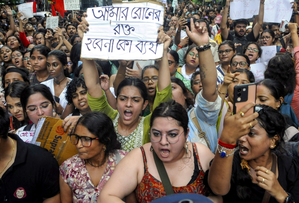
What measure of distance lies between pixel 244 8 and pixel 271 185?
5355 mm

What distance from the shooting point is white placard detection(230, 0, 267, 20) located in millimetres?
5941

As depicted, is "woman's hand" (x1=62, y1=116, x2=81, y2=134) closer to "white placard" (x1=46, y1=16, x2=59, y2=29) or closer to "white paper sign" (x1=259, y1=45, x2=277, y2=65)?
"white paper sign" (x1=259, y1=45, x2=277, y2=65)

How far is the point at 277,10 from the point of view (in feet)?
19.6

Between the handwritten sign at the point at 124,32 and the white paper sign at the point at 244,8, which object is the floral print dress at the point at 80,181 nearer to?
the handwritten sign at the point at 124,32

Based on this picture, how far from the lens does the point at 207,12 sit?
12.5m

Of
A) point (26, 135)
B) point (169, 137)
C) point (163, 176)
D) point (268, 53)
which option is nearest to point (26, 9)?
point (26, 135)

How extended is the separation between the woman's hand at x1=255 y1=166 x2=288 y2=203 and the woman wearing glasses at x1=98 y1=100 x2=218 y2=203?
40 centimetres

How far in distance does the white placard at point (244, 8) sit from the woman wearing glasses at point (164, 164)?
4.95 meters

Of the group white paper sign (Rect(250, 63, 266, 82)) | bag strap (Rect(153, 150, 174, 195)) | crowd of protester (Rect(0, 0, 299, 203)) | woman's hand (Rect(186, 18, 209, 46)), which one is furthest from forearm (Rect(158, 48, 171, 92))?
white paper sign (Rect(250, 63, 266, 82))

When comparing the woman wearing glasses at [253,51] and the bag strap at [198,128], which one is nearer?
the bag strap at [198,128]

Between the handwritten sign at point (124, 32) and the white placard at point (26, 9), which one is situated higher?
the white placard at point (26, 9)

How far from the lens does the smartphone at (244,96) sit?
150 centimetres

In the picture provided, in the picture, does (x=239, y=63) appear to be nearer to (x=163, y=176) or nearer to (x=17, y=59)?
(x=163, y=176)

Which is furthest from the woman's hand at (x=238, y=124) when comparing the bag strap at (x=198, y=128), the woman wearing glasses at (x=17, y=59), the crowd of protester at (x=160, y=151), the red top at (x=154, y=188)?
the woman wearing glasses at (x=17, y=59)
